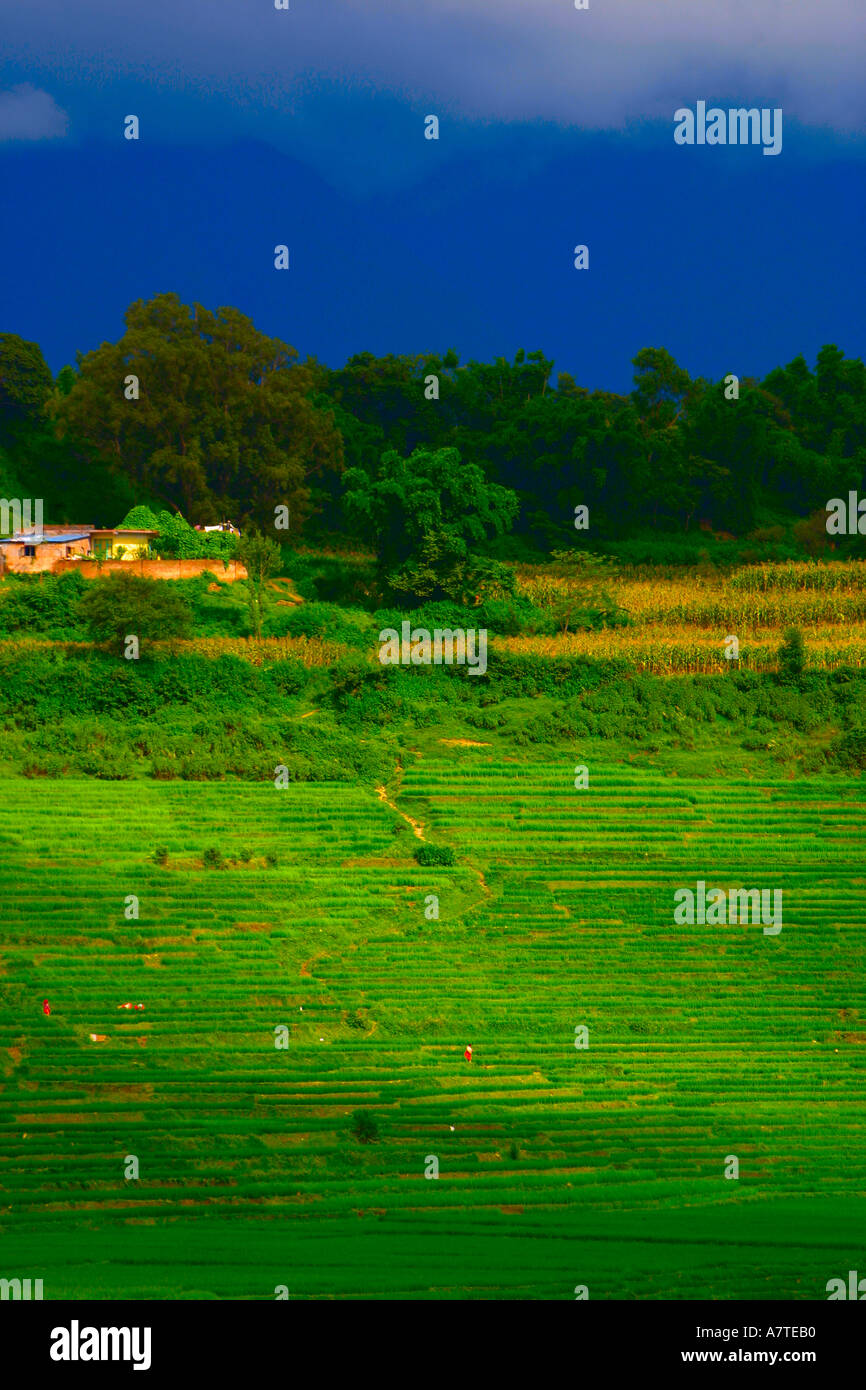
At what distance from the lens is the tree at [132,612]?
42.1 m

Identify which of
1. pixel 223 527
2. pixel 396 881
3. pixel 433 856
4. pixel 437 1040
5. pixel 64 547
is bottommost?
pixel 437 1040

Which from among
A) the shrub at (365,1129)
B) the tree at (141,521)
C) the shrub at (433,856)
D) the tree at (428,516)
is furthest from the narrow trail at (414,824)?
the tree at (141,521)

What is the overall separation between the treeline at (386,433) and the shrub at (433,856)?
20.7 m

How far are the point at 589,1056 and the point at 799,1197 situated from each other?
5379mm

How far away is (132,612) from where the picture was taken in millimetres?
42094

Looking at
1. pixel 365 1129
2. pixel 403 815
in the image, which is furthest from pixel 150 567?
pixel 365 1129

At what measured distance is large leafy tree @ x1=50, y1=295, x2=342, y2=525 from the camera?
56250mm

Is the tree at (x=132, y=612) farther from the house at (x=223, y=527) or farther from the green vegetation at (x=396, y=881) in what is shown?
the house at (x=223, y=527)

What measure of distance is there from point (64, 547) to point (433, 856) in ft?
76.3

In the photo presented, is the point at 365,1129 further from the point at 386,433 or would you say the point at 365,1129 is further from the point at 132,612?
the point at 386,433

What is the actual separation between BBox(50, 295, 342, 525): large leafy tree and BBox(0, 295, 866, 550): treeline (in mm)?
78

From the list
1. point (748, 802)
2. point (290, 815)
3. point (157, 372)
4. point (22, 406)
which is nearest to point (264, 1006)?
point (290, 815)

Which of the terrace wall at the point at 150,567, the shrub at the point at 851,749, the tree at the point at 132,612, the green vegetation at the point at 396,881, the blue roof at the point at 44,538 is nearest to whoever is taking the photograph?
the green vegetation at the point at 396,881

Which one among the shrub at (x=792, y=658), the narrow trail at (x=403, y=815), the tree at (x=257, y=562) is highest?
the tree at (x=257, y=562)
